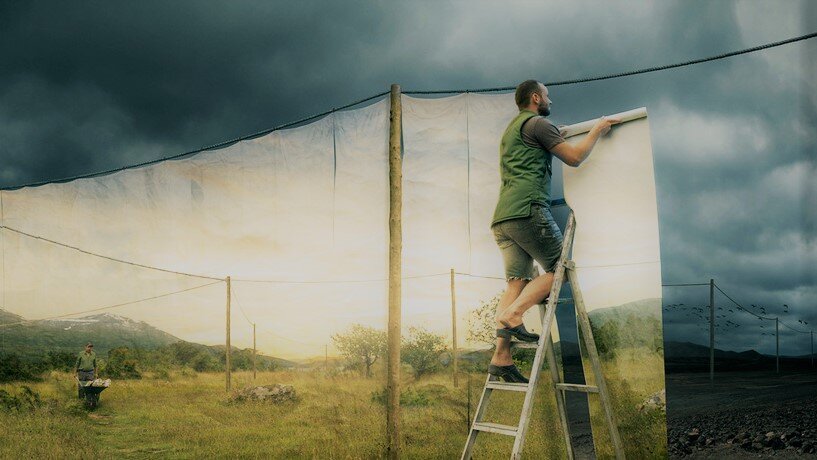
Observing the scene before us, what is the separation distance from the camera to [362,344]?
5617mm

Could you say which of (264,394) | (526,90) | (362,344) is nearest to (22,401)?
(264,394)

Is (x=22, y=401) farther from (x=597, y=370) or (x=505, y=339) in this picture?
(x=597, y=370)

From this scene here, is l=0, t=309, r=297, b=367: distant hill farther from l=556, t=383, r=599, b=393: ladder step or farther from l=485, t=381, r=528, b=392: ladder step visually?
l=556, t=383, r=599, b=393: ladder step

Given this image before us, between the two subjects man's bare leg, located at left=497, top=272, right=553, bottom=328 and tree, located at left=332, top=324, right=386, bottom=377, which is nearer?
man's bare leg, located at left=497, top=272, right=553, bottom=328

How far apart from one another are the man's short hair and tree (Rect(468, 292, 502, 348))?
176 cm

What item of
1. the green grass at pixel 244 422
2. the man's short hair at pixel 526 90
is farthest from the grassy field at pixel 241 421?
the man's short hair at pixel 526 90

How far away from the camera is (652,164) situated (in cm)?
404

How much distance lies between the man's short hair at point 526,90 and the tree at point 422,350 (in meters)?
2.20

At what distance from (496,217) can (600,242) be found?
2.44ft

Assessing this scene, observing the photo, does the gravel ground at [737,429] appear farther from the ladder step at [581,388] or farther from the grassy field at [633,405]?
the ladder step at [581,388]

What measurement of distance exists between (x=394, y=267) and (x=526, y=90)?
6.17ft

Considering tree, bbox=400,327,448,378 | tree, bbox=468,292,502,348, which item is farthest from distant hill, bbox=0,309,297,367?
tree, bbox=468,292,502,348

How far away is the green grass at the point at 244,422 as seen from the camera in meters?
5.31

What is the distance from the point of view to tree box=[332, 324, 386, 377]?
548 centimetres
